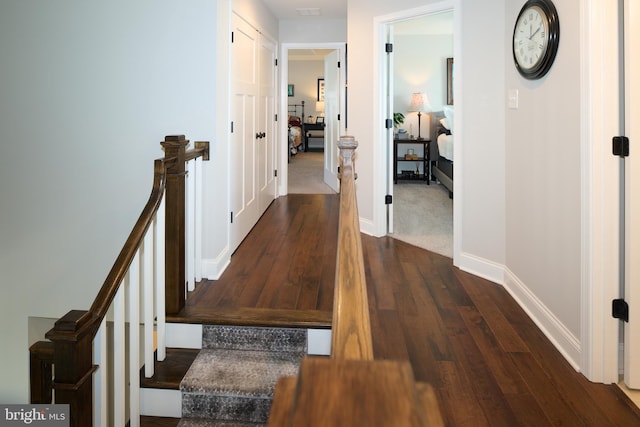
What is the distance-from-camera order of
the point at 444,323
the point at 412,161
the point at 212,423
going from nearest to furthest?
the point at 212,423 < the point at 444,323 < the point at 412,161

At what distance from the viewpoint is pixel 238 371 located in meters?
2.37

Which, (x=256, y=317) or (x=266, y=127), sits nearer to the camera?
(x=256, y=317)

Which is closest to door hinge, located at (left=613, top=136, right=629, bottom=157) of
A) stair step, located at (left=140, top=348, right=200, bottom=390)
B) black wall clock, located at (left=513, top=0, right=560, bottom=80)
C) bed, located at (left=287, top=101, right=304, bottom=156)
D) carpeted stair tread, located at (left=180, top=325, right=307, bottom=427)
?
black wall clock, located at (left=513, top=0, right=560, bottom=80)

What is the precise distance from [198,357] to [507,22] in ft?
9.63

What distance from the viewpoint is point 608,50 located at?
2125 mm

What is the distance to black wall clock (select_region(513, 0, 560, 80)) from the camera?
2528mm

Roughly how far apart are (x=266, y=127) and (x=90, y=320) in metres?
4.00

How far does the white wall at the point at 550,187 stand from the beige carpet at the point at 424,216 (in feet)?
3.60

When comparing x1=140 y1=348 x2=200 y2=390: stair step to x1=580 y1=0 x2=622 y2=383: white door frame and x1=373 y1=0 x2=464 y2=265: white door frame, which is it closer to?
x1=580 y1=0 x2=622 y2=383: white door frame

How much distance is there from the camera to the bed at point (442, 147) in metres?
6.80

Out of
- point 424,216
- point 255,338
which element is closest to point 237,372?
point 255,338

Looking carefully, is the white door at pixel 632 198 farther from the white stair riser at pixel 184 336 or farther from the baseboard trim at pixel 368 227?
the baseboard trim at pixel 368 227

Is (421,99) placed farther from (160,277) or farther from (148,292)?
(148,292)

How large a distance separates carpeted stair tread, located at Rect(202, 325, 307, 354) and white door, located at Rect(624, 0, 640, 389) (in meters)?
1.54
